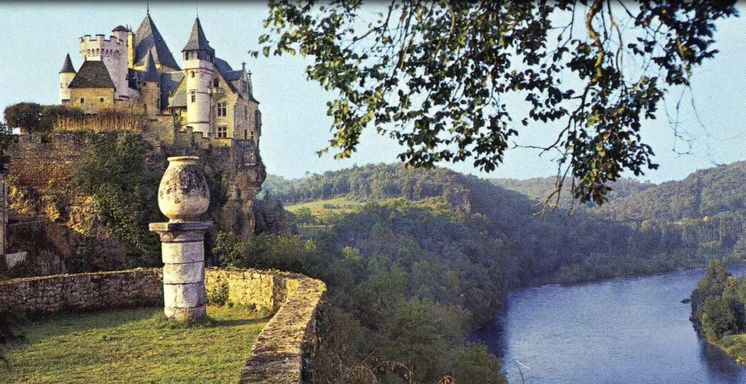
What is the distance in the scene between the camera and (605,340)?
48.5 metres

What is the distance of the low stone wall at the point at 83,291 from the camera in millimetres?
12086

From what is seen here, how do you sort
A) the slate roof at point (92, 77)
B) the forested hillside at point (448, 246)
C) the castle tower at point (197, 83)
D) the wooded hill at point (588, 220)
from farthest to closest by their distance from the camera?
1. the wooded hill at point (588, 220)
2. the castle tower at point (197, 83)
3. the slate roof at point (92, 77)
4. the forested hillside at point (448, 246)

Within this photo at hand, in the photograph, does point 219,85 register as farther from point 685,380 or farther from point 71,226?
point 685,380

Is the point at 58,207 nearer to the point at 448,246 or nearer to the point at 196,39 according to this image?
the point at 196,39

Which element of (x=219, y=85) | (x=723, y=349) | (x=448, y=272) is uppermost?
(x=219, y=85)

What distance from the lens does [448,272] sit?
62.8m

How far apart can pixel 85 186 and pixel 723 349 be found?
4929cm

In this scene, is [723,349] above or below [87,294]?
below

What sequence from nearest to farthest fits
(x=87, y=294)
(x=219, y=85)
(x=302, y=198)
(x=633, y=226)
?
(x=87, y=294), (x=219, y=85), (x=633, y=226), (x=302, y=198)

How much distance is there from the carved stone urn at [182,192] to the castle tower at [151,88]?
2043 centimetres

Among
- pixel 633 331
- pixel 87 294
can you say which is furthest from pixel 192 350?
pixel 633 331

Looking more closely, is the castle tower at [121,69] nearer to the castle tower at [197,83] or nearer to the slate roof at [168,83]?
the castle tower at [197,83]

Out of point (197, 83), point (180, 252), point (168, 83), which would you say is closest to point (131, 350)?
point (180, 252)

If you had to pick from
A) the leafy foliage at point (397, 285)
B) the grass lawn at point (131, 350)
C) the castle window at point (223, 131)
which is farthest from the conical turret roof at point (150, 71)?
the grass lawn at point (131, 350)
